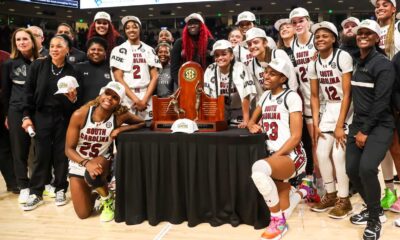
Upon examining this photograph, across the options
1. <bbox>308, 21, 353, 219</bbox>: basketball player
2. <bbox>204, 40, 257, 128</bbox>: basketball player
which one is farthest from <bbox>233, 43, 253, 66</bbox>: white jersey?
<bbox>308, 21, 353, 219</bbox>: basketball player

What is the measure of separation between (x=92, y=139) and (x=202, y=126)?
911 millimetres

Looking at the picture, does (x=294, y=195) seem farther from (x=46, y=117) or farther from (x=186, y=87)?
(x=46, y=117)

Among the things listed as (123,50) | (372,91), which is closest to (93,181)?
(123,50)

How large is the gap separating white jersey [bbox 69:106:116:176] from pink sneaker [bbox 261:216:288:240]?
142cm

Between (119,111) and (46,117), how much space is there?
864 millimetres

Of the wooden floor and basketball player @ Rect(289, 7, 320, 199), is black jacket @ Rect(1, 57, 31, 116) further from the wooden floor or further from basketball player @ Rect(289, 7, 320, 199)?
basketball player @ Rect(289, 7, 320, 199)

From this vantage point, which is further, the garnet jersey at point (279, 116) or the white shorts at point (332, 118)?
the white shorts at point (332, 118)

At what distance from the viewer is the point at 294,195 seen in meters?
3.27

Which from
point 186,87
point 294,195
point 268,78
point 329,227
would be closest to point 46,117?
point 186,87

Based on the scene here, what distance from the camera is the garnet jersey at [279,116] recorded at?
9.82 ft

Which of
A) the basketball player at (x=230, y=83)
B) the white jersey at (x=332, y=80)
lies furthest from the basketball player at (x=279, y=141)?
the white jersey at (x=332, y=80)

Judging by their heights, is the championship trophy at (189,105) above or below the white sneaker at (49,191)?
above

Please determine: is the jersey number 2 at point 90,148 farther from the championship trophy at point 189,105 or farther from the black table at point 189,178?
the championship trophy at point 189,105

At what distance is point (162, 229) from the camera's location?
307 cm
